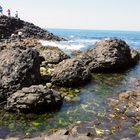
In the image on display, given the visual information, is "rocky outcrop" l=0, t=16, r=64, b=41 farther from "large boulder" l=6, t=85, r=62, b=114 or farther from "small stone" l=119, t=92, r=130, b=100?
"large boulder" l=6, t=85, r=62, b=114

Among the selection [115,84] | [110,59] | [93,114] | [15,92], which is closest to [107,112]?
[93,114]

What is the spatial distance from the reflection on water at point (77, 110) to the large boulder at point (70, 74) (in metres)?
0.69

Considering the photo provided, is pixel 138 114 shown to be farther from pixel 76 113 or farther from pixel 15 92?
pixel 15 92

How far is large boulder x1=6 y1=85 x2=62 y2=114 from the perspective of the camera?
52.0 feet

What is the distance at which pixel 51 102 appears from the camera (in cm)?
1645

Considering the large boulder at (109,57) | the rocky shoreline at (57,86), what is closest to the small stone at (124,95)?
the rocky shoreline at (57,86)

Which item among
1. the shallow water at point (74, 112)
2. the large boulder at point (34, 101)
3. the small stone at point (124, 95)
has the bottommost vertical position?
the shallow water at point (74, 112)

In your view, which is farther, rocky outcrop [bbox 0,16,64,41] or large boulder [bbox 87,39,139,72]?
rocky outcrop [bbox 0,16,64,41]

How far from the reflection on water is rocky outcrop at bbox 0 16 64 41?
38992mm

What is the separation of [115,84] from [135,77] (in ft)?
11.9

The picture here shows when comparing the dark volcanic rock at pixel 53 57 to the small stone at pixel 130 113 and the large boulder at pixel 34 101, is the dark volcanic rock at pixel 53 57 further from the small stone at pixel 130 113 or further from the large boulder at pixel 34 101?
the small stone at pixel 130 113

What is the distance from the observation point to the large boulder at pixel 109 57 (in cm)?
2736

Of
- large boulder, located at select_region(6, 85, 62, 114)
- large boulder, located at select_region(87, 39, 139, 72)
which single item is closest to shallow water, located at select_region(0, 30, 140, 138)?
large boulder, located at select_region(6, 85, 62, 114)

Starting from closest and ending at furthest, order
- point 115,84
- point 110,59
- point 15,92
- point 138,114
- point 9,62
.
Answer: point 138,114 → point 15,92 → point 9,62 → point 115,84 → point 110,59
